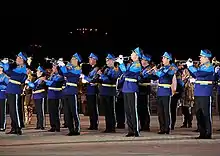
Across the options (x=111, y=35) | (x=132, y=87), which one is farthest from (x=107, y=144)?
(x=111, y=35)

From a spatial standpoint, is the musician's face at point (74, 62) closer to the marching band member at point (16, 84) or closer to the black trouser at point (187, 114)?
the marching band member at point (16, 84)

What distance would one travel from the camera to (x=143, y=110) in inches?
659

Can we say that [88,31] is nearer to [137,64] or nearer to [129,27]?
[129,27]

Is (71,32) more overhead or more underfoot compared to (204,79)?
more overhead

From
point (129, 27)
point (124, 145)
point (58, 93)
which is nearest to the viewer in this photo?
point (124, 145)

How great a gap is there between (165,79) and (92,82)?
237cm

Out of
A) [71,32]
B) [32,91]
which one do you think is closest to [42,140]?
[32,91]

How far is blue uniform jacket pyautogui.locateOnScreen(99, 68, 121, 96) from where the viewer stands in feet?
54.3

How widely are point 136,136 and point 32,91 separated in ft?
15.7

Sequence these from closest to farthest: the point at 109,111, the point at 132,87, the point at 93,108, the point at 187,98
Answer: the point at 132,87 < the point at 109,111 < the point at 93,108 < the point at 187,98

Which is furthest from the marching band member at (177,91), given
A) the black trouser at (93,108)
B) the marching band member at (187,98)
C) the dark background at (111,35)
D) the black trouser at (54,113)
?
the dark background at (111,35)

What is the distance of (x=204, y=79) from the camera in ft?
47.1

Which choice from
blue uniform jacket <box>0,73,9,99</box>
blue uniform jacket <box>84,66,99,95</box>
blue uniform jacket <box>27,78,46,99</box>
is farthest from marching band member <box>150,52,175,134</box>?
blue uniform jacket <box>0,73,9,99</box>

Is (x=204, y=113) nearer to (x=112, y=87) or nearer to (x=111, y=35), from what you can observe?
(x=112, y=87)
